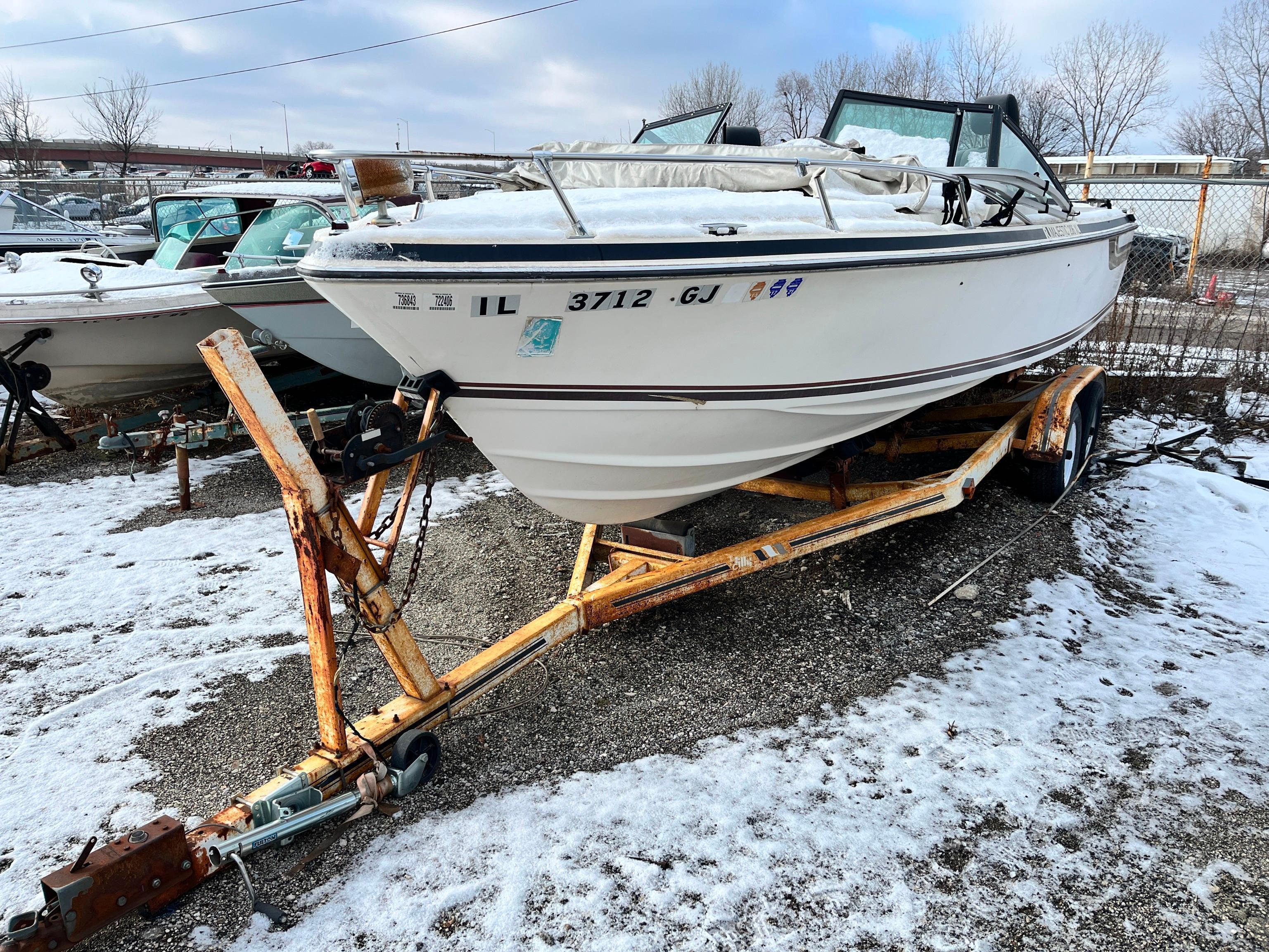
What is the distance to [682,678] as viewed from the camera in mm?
3473

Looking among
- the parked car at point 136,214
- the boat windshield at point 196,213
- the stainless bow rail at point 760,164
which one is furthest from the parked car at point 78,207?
the stainless bow rail at point 760,164

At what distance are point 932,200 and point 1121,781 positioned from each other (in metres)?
2.71

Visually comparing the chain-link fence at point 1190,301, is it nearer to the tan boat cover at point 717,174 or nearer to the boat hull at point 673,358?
the tan boat cover at point 717,174

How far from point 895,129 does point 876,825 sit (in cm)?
417

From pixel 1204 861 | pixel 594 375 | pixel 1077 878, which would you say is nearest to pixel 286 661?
pixel 594 375

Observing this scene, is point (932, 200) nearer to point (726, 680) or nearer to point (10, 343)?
point (726, 680)

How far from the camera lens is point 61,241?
11.6m

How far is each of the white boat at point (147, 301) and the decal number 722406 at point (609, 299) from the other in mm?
4048

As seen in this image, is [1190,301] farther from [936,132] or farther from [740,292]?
[740,292]

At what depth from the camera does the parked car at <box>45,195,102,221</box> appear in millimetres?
22969

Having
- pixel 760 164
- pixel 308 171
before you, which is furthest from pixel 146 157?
pixel 760 164

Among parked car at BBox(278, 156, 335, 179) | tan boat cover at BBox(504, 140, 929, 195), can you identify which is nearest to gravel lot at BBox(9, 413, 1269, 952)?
tan boat cover at BBox(504, 140, 929, 195)

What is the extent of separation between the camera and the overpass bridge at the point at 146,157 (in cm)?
5619

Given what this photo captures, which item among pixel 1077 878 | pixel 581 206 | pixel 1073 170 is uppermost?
pixel 1073 170
